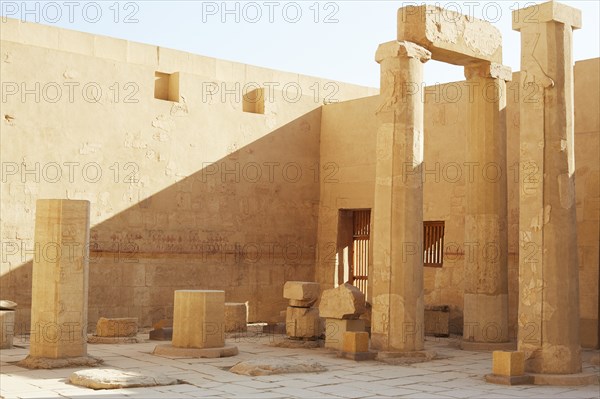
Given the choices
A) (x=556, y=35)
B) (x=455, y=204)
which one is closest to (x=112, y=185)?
(x=455, y=204)

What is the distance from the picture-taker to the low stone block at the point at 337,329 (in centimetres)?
1250

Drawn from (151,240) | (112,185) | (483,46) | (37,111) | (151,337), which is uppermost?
(483,46)

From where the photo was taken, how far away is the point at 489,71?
43.7ft

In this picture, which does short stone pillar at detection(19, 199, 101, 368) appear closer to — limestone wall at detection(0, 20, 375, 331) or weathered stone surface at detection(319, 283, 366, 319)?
limestone wall at detection(0, 20, 375, 331)

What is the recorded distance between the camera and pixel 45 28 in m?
14.8

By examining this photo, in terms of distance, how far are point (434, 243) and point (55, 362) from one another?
8.24 metres

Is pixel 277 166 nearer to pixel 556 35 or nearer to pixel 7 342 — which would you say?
pixel 7 342

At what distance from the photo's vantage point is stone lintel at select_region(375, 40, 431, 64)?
11.8 meters

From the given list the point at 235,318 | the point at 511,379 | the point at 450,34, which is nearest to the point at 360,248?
the point at 235,318

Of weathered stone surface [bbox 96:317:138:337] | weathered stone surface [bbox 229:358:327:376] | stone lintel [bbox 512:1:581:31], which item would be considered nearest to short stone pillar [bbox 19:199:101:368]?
weathered stone surface [bbox 229:358:327:376]

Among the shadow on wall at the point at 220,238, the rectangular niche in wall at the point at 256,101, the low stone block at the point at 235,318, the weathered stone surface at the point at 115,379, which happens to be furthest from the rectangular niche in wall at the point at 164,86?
the weathered stone surface at the point at 115,379

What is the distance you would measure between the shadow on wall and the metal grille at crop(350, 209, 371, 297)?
3.12ft

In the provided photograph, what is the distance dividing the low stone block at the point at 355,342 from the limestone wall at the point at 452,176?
2.85 meters

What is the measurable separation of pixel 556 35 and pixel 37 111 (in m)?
8.84
